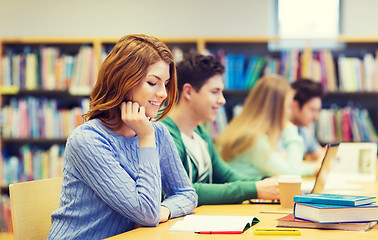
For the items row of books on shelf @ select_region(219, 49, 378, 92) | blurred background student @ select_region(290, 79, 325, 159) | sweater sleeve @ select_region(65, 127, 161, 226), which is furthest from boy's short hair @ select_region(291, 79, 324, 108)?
sweater sleeve @ select_region(65, 127, 161, 226)

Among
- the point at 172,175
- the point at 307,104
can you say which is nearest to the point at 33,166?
the point at 307,104

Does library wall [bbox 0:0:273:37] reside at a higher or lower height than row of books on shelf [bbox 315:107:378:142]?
higher

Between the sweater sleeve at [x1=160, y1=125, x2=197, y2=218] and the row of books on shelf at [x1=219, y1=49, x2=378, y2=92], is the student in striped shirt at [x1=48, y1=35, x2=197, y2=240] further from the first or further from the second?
the row of books on shelf at [x1=219, y1=49, x2=378, y2=92]

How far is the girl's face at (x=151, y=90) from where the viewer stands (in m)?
1.57

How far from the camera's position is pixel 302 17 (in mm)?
4926

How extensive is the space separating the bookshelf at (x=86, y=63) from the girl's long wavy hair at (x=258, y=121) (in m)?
1.12

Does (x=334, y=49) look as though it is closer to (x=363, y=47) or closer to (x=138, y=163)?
(x=363, y=47)

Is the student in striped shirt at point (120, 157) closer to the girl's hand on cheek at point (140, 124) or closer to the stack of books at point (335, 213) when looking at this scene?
the girl's hand on cheek at point (140, 124)

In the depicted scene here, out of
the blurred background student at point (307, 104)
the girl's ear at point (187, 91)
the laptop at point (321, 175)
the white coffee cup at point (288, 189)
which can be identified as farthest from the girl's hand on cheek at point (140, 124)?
the blurred background student at point (307, 104)

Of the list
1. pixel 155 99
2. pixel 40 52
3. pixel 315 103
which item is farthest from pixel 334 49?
pixel 155 99

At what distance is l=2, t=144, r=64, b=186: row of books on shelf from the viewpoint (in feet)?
14.7

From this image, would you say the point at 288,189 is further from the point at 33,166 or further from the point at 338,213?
the point at 33,166

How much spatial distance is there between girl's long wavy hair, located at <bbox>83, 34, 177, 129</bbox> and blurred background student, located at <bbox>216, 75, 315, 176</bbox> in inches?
58.4

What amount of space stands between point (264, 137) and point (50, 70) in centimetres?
228
